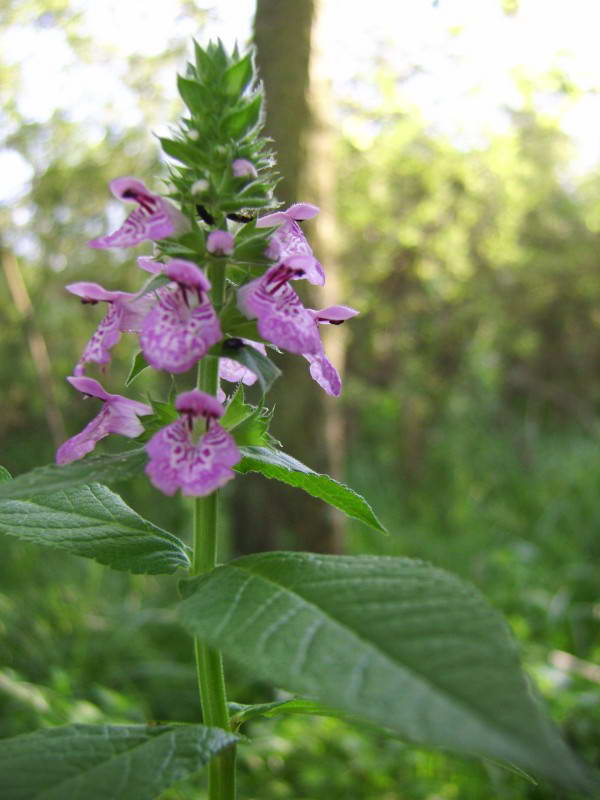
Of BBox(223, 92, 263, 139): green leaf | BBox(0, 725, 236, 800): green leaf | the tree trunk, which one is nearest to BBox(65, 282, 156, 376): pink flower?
BBox(223, 92, 263, 139): green leaf

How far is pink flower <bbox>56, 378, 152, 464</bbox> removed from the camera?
0.83m

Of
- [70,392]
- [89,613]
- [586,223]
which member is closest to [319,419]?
[89,613]

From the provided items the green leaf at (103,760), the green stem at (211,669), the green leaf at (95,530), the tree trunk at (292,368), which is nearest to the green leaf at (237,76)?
the green stem at (211,669)

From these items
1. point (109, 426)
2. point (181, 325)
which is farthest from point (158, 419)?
point (181, 325)

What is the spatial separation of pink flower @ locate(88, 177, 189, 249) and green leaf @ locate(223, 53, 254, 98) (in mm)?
137

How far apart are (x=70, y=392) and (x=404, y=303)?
3496mm

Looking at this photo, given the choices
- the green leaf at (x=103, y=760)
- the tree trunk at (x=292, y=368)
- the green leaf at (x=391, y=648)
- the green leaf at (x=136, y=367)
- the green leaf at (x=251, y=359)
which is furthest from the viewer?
the tree trunk at (x=292, y=368)

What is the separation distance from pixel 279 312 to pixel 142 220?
7.5 inches

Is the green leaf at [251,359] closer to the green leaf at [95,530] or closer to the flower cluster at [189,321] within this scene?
the flower cluster at [189,321]

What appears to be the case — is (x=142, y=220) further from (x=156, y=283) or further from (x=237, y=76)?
(x=237, y=76)

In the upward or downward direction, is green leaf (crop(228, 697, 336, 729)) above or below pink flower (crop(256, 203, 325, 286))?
below

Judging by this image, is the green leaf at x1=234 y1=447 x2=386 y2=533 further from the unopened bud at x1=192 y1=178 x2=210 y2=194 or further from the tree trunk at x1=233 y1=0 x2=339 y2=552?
the tree trunk at x1=233 y1=0 x2=339 y2=552

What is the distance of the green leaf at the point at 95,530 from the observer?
2.61ft

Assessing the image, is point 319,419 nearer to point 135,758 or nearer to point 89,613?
point 89,613
